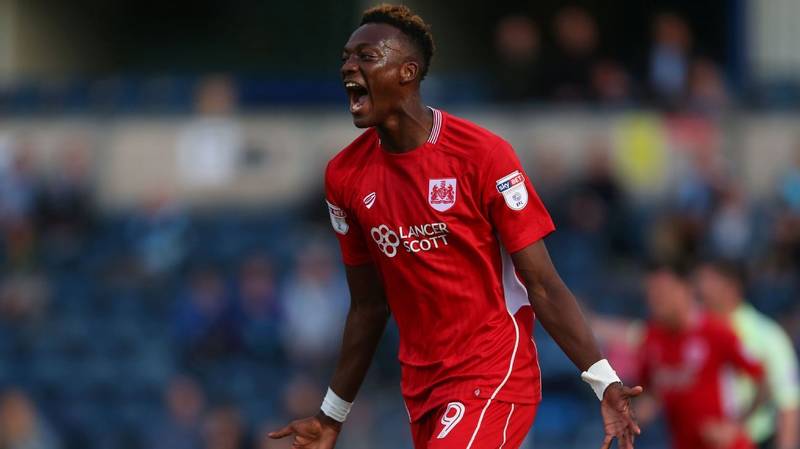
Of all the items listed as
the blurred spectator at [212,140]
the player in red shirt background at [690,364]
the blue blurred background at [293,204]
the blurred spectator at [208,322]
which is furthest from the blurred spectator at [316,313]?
the player in red shirt background at [690,364]

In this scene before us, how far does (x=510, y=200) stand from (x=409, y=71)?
0.60 metres

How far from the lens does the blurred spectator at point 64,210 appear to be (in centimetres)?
1605

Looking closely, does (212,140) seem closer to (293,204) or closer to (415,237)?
(293,204)

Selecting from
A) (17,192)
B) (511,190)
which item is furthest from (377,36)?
(17,192)

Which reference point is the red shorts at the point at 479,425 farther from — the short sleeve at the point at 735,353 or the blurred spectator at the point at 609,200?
the blurred spectator at the point at 609,200

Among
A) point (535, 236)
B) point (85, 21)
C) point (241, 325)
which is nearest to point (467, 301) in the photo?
point (535, 236)

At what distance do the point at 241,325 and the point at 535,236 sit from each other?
821 centimetres

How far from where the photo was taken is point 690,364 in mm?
7980

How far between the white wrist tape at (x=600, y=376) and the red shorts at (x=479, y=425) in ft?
1.09

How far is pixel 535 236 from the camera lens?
5172 millimetres

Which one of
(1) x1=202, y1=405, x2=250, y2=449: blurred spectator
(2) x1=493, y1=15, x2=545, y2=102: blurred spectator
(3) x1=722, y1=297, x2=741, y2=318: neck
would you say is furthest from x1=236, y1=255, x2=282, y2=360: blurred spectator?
(3) x1=722, y1=297, x2=741, y2=318: neck

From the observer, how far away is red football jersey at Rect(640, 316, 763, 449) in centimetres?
793

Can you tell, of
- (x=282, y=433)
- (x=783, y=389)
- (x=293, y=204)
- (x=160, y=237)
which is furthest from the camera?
(x=293, y=204)

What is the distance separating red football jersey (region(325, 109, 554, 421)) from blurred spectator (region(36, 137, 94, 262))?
1118cm
